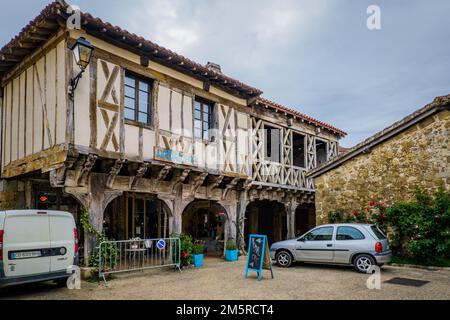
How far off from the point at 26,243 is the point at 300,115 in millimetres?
12223

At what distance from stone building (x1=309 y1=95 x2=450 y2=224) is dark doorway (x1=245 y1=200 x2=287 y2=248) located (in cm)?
529

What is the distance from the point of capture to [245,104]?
13.9 metres

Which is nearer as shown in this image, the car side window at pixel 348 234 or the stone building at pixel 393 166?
the car side window at pixel 348 234

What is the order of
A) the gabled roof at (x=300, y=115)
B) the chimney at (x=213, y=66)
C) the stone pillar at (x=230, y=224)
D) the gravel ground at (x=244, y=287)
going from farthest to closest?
the gabled roof at (x=300, y=115)
the chimney at (x=213, y=66)
the stone pillar at (x=230, y=224)
the gravel ground at (x=244, y=287)

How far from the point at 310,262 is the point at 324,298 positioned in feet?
12.4

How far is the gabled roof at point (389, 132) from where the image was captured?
1066 cm

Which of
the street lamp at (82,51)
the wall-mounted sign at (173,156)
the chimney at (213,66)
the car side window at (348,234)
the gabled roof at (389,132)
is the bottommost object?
the car side window at (348,234)

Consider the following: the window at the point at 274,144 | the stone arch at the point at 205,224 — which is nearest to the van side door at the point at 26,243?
the stone arch at the point at 205,224

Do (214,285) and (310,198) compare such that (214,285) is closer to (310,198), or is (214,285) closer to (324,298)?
(324,298)

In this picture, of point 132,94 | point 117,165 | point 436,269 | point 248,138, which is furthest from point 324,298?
point 248,138

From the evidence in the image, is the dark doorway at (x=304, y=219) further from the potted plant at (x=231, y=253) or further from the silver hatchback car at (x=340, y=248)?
the silver hatchback car at (x=340, y=248)

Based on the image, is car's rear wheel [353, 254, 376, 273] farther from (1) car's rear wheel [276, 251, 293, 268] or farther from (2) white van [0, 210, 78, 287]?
(2) white van [0, 210, 78, 287]

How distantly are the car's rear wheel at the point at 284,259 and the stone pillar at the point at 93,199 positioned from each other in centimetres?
507

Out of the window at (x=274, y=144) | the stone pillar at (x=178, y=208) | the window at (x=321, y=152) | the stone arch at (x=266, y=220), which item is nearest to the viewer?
the stone pillar at (x=178, y=208)
